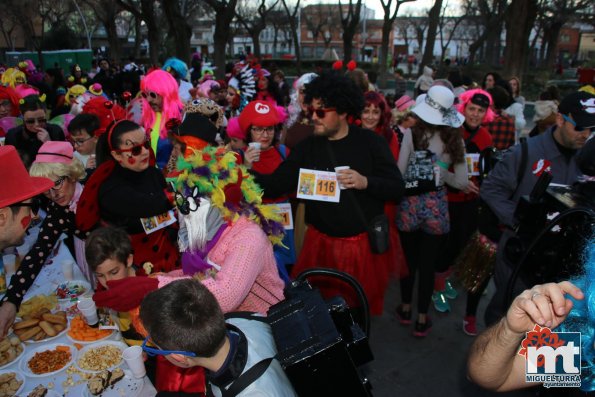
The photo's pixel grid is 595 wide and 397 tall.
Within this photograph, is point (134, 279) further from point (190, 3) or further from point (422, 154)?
point (190, 3)

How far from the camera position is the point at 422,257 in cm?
371

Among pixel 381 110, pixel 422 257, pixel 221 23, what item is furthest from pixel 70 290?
pixel 221 23

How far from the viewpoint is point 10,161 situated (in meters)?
2.07

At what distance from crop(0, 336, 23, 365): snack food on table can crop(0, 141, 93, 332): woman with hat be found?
0.27 metres

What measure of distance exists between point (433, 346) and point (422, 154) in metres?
1.73

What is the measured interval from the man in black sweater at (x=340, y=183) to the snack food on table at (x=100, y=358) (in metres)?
1.52

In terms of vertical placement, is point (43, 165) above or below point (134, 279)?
above

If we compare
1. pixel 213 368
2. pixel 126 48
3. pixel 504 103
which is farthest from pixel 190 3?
pixel 213 368

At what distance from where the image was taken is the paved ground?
3.33 metres

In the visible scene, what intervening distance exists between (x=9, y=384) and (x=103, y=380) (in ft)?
1.41

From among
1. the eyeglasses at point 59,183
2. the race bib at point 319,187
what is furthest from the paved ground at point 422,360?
the eyeglasses at point 59,183

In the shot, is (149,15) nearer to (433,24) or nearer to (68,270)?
(433,24)

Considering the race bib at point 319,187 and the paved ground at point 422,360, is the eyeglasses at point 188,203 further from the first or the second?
the paved ground at point 422,360

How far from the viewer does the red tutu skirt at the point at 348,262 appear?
3160mm
